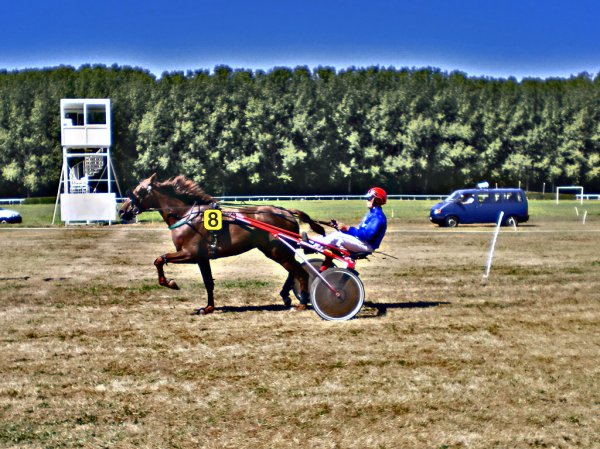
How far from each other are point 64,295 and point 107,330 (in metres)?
3.96

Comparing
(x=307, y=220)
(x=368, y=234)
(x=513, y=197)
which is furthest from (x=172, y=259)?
(x=513, y=197)

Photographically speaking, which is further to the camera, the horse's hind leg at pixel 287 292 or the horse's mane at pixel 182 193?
the horse's hind leg at pixel 287 292

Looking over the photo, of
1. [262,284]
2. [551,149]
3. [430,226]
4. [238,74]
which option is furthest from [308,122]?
[262,284]

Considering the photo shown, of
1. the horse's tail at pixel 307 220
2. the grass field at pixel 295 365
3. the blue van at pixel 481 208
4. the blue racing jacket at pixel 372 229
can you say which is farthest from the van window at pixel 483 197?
the blue racing jacket at pixel 372 229

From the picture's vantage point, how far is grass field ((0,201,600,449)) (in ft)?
22.0

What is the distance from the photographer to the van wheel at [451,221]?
129ft

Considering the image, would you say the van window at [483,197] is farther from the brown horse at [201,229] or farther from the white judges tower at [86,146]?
the brown horse at [201,229]

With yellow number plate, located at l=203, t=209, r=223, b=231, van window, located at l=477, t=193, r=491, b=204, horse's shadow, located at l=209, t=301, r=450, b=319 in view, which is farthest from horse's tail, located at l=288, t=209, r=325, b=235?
van window, located at l=477, t=193, r=491, b=204

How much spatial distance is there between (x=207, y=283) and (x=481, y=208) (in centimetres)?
2964

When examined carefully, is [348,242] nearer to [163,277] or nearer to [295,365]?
[163,277]

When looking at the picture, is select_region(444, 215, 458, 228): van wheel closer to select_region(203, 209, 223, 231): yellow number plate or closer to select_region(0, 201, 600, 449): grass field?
select_region(0, 201, 600, 449): grass field

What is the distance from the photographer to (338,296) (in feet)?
37.9

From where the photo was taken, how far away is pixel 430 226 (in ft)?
130

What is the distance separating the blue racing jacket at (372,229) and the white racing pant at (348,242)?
0.09m
